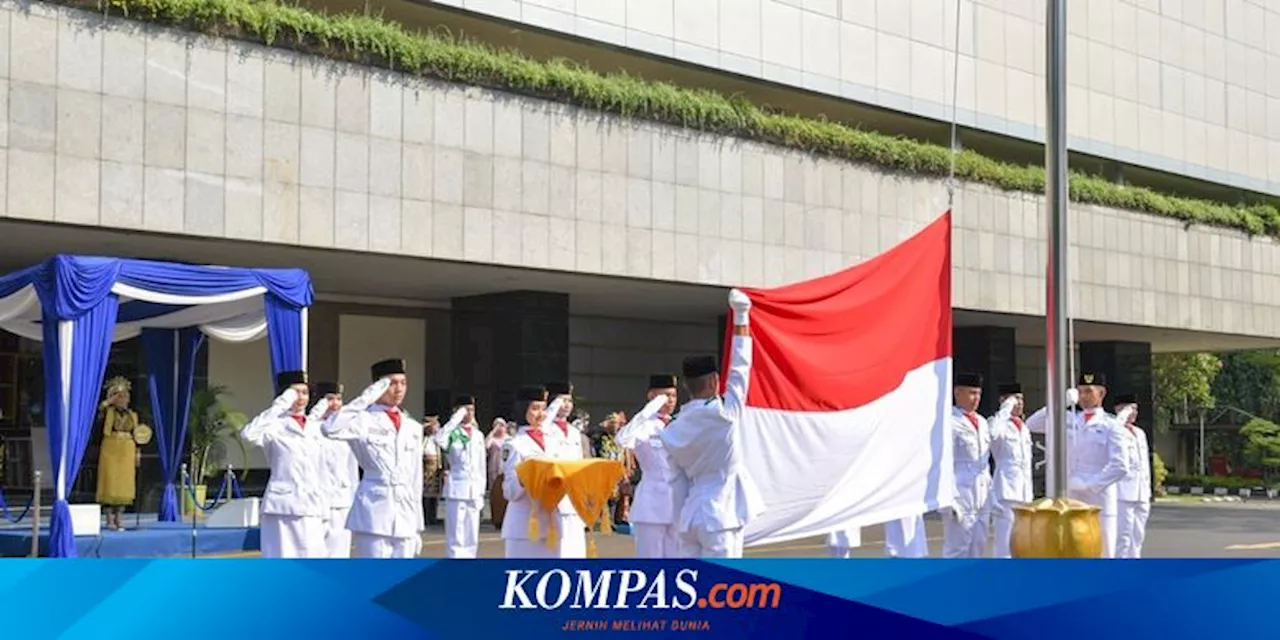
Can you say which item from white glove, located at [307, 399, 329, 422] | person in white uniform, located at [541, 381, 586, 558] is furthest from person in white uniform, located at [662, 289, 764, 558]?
white glove, located at [307, 399, 329, 422]

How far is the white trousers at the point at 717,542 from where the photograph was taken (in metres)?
8.03

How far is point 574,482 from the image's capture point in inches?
379

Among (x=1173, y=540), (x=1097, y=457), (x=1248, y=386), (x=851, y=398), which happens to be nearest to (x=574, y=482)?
(x=851, y=398)

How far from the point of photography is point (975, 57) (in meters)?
27.5

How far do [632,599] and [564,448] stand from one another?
6.65 meters

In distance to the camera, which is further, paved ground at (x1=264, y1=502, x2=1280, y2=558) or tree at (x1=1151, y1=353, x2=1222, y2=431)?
tree at (x1=1151, y1=353, x2=1222, y2=431)

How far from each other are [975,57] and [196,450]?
15.3m

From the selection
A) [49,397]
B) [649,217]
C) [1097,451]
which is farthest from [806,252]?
[49,397]

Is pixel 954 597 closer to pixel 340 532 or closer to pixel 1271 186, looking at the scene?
pixel 340 532

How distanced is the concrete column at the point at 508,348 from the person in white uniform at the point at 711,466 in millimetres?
14784

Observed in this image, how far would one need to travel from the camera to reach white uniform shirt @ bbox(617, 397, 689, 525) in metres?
9.34

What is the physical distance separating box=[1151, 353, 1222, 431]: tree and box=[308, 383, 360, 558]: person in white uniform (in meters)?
34.9

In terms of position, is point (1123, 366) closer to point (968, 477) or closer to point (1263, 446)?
point (1263, 446)

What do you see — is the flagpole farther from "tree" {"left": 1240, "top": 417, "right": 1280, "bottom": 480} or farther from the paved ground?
"tree" {"left": 1240, "top": 417, "right": 1280, "bottom": 480}
